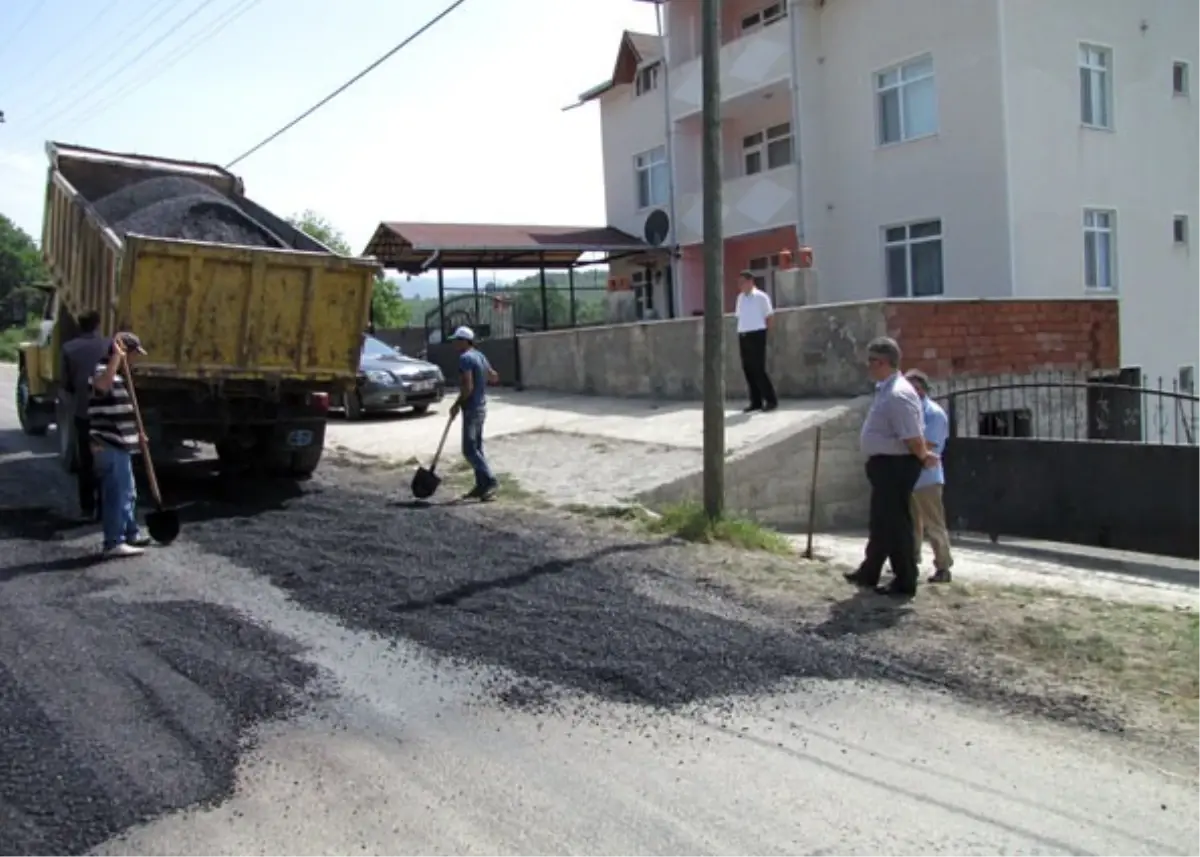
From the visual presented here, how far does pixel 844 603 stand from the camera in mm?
7273

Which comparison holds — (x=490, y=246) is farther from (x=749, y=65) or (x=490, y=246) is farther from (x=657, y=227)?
(x=749, y=65)

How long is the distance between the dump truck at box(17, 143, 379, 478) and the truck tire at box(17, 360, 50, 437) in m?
2.87

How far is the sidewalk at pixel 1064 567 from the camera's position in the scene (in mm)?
8672

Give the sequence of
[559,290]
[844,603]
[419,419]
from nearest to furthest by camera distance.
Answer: [844,603] → [419,419] → [559,290]

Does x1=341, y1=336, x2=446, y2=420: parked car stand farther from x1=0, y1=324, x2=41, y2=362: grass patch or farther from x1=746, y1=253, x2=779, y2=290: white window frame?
x1=0, y1=324, x2=41, y2=362: grass patch

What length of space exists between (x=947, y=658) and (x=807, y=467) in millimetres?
6274

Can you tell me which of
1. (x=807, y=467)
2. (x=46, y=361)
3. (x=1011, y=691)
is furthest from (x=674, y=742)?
(x=46, y=361)

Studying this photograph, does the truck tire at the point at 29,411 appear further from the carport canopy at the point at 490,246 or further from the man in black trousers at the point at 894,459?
→ the man in black trousers at the point at 894,459

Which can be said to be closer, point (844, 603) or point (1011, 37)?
point (844, 603)

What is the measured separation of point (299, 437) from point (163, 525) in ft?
9.07

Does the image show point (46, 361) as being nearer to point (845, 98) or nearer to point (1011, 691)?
point (1011, 691)

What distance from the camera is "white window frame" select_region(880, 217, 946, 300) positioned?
21062 mm

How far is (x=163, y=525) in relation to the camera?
8.67m

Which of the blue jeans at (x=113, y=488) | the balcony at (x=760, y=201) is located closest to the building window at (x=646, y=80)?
the balcony at (x=760, y=201)
